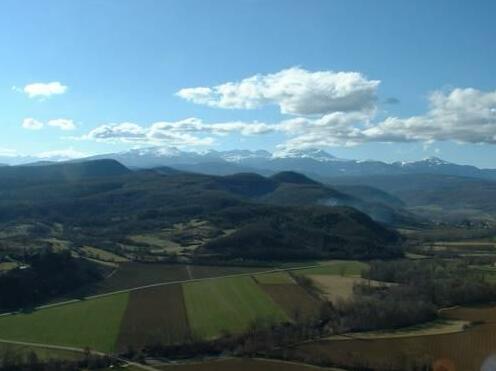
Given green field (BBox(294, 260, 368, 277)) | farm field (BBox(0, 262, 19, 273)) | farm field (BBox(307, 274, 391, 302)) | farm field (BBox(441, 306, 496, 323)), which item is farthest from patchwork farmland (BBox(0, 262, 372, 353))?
farm field (BBox(441, 306, 496, 323))

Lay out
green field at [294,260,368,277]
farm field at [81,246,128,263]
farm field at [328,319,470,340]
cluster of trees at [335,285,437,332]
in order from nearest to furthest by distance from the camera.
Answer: farm field at [328,319,470,340] → cluster of trees at [335,285,437,332] → green field at [294,260,368,277] → farm field at [81,246,128,263]

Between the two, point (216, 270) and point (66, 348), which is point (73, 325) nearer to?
point (66, 348)

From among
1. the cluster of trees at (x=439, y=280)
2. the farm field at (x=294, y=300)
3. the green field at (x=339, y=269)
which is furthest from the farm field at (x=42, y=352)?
the green field at (x=339, y=269)

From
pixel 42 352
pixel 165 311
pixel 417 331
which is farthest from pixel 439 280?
pixel 42 352

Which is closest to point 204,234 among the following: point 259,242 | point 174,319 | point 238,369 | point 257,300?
point 259,242

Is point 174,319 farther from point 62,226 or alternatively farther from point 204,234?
point 62,226

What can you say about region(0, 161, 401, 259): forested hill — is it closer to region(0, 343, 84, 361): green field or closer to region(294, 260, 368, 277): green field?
region(294, 260, 368, 277): green field
